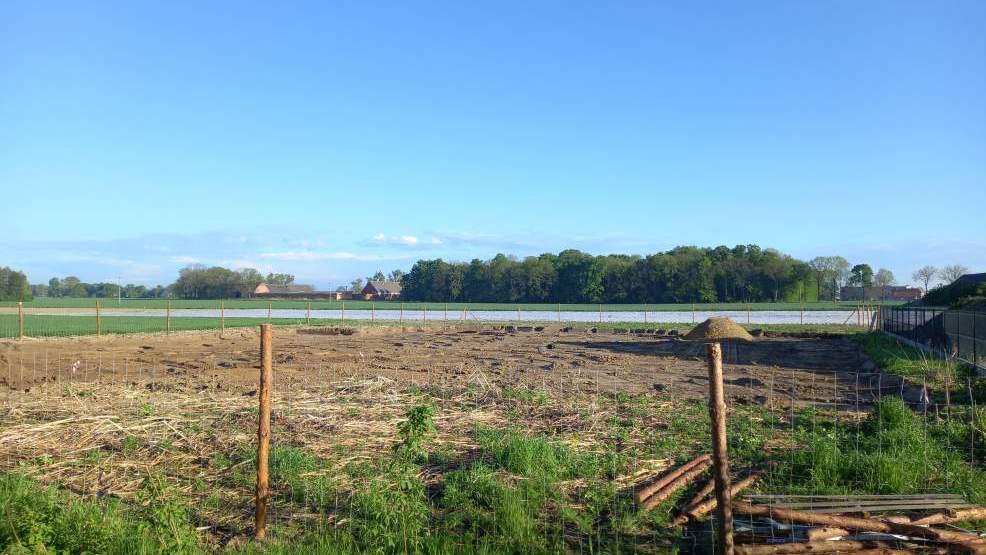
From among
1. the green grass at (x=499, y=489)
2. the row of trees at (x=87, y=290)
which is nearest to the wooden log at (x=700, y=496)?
the green grass at (x=499, y=489)

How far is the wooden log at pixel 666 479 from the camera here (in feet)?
22.0

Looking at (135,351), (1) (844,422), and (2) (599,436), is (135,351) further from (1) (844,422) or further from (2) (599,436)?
(1) (844,422)

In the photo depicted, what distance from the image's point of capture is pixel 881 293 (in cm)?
10819

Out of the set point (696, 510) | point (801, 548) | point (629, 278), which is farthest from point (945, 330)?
point (629, 278)

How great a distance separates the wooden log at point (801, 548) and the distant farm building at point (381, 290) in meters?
131

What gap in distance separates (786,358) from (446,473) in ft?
67.4

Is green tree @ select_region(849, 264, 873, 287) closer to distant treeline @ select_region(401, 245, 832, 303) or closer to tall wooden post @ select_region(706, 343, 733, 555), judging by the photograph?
distant treeline @ select_region(401, 245, 832, 303)

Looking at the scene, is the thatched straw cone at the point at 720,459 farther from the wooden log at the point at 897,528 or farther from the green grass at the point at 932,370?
the green grass at the point at 932,370

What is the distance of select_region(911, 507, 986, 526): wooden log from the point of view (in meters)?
5.60

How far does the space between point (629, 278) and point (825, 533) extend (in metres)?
103

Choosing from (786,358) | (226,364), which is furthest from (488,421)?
(786,358)

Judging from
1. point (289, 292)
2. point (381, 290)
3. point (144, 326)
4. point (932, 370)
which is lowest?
point (932, 370)

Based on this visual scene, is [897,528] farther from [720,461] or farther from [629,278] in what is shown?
[629,278]

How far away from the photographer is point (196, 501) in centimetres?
691
